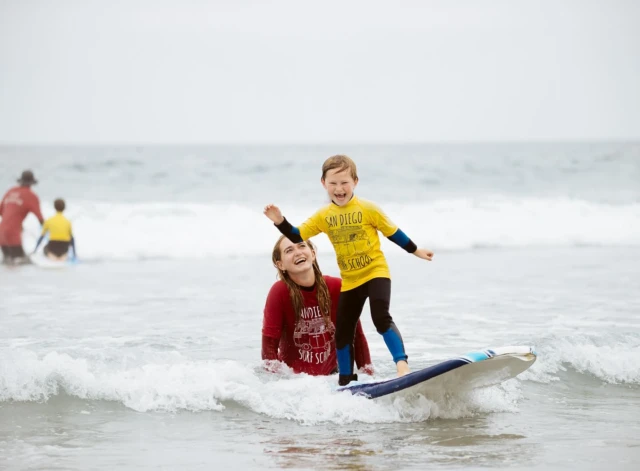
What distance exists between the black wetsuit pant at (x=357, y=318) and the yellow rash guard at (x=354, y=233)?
0.18 ft

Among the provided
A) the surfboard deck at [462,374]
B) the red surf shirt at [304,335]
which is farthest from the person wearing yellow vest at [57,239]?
the surfboard deck at [462,374]

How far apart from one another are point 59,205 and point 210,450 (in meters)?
11.5

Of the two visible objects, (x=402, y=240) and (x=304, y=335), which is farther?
(x=304, y=335)

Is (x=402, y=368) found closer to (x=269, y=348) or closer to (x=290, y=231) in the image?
(x=269, y=348)

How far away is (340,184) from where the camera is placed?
525 cm

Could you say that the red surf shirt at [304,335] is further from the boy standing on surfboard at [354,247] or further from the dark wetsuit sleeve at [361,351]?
the boy standing on surfboard at [354,247]

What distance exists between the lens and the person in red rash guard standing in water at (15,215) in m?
14.5

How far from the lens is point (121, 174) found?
2866 cm

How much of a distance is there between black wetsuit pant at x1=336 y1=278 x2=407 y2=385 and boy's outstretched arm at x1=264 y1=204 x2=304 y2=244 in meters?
0.47

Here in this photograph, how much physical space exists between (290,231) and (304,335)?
2.82 ft

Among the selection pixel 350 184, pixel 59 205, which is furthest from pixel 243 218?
pixel 350 184

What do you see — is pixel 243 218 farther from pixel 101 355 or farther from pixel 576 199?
pixel 101 355

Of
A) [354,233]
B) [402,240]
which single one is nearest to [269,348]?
[354,233]

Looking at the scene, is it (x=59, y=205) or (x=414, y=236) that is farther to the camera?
(x=414, y=236)
